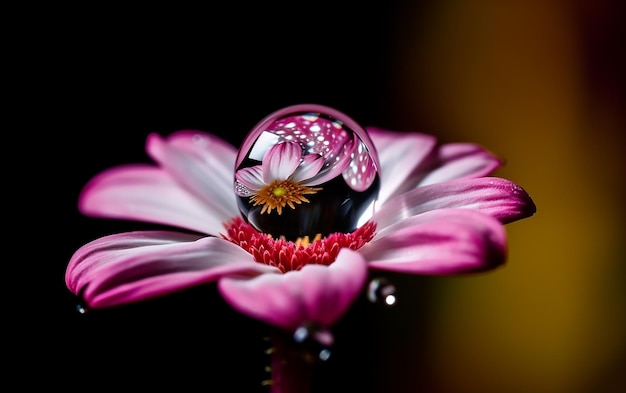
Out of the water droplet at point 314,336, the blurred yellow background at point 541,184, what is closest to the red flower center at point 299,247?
the water droplet at point 314,336

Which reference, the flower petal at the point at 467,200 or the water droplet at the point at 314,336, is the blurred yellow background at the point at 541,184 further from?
the water droplet at the point at 314,336

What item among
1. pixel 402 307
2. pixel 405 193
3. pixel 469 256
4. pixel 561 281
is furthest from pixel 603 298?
pixel 469 256

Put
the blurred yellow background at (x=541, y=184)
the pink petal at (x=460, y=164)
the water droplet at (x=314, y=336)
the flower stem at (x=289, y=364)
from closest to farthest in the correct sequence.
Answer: the water droplet at (x=314, y=336), the flower stem at (x=289, y=364), the pink petal at (x=460, y=164), the blurred yellow background at (x=541, y=184)

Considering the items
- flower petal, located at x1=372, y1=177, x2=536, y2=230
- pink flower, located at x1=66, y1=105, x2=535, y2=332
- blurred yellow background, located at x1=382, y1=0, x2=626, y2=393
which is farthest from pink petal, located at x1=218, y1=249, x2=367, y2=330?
blurred yellow background, located at x1=382, y1=0, x2=626, y2=393

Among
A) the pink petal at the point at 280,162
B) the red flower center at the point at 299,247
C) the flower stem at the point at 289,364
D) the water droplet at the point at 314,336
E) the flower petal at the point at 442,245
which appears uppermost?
the pink petal at the point at 280,162

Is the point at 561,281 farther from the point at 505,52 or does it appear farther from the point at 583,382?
the point at 505,52

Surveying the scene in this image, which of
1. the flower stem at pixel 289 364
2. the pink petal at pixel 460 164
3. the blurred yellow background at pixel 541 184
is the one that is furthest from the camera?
the blurred yellow background at pixel 541 184
